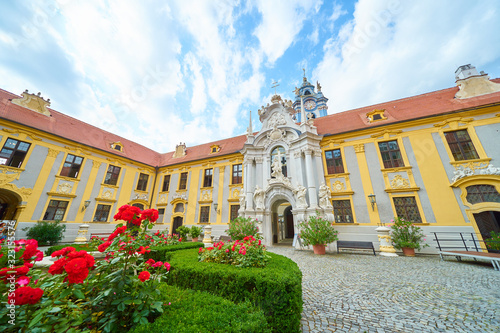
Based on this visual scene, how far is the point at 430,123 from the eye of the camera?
476 inches

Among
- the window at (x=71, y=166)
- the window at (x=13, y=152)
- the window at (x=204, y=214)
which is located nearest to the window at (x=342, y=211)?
the window at (x=204, y=214)

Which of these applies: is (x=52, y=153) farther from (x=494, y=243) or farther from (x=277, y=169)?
(x=494, y=243)

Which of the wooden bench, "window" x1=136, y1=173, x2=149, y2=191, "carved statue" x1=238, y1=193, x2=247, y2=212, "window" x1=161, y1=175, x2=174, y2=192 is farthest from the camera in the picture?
"window" x1=161, y1=175, x2=174, y2=192

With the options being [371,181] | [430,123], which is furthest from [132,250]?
[430,123]

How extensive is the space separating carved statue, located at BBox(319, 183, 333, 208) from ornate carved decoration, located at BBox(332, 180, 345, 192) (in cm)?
79

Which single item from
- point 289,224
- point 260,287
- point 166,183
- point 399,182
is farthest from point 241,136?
point 260,287

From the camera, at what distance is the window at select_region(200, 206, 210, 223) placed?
1739 cm

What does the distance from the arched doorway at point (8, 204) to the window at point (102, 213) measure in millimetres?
4595

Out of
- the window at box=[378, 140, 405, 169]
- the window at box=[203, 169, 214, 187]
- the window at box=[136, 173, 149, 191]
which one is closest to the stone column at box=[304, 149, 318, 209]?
the window at box=[378, 140, 405, 169]

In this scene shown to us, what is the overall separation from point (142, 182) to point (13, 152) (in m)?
9.20

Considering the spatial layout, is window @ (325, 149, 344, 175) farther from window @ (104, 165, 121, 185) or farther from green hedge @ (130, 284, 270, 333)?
window @ (104, 165, 121, 185)

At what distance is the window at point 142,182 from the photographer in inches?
778

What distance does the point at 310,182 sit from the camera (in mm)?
13344

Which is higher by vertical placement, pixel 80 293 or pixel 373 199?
pixel 373 199
